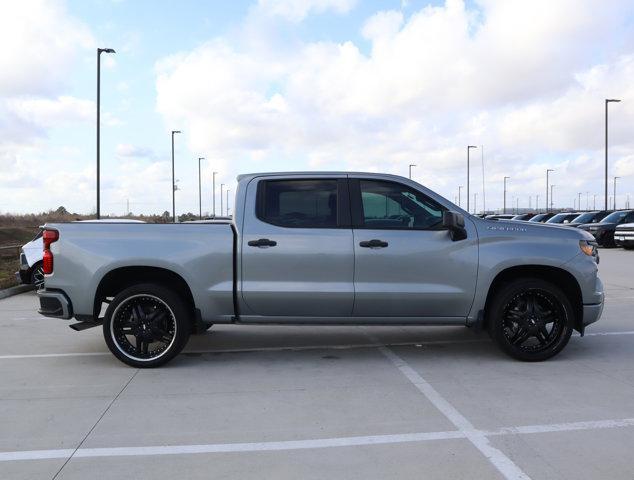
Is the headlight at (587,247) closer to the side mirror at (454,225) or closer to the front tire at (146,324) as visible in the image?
the side mirror at (454,225)

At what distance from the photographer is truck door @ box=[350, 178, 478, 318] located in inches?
233

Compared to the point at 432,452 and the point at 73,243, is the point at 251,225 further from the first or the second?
the point at 432,452

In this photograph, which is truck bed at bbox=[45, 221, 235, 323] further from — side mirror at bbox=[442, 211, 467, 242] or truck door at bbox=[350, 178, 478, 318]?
side mirror at bbox=[442, 211, 467, 242]

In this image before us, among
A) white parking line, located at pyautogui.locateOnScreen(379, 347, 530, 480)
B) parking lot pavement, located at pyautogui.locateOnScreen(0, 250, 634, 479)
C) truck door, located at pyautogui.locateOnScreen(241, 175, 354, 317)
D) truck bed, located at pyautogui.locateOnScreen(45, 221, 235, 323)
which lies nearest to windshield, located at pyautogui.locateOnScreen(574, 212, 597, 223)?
parking lot pavement, located at pyautogui.locateOnScreen(0, 250, 634, 479)

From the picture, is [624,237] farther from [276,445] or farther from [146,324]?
[276,445]

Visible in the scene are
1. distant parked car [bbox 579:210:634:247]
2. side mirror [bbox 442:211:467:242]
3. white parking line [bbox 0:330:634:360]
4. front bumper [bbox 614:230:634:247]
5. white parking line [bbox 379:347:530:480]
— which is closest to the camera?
white parking line [bbox 379:347:530:480]

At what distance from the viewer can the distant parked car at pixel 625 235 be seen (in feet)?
75.1

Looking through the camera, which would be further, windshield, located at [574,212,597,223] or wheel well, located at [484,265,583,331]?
windshield, located at [574,212,597,223]

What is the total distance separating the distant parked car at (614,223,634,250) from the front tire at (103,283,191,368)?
21.6m

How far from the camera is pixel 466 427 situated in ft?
14.1

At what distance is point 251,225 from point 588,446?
3.57 metres

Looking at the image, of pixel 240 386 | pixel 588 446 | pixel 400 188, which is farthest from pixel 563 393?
pixel 240 386

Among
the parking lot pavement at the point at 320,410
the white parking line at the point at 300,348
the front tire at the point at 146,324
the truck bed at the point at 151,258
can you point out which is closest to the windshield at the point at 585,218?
the parking lot pavement at the point at 320,410

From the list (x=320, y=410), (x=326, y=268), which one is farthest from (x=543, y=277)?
(x=320, y=410)
